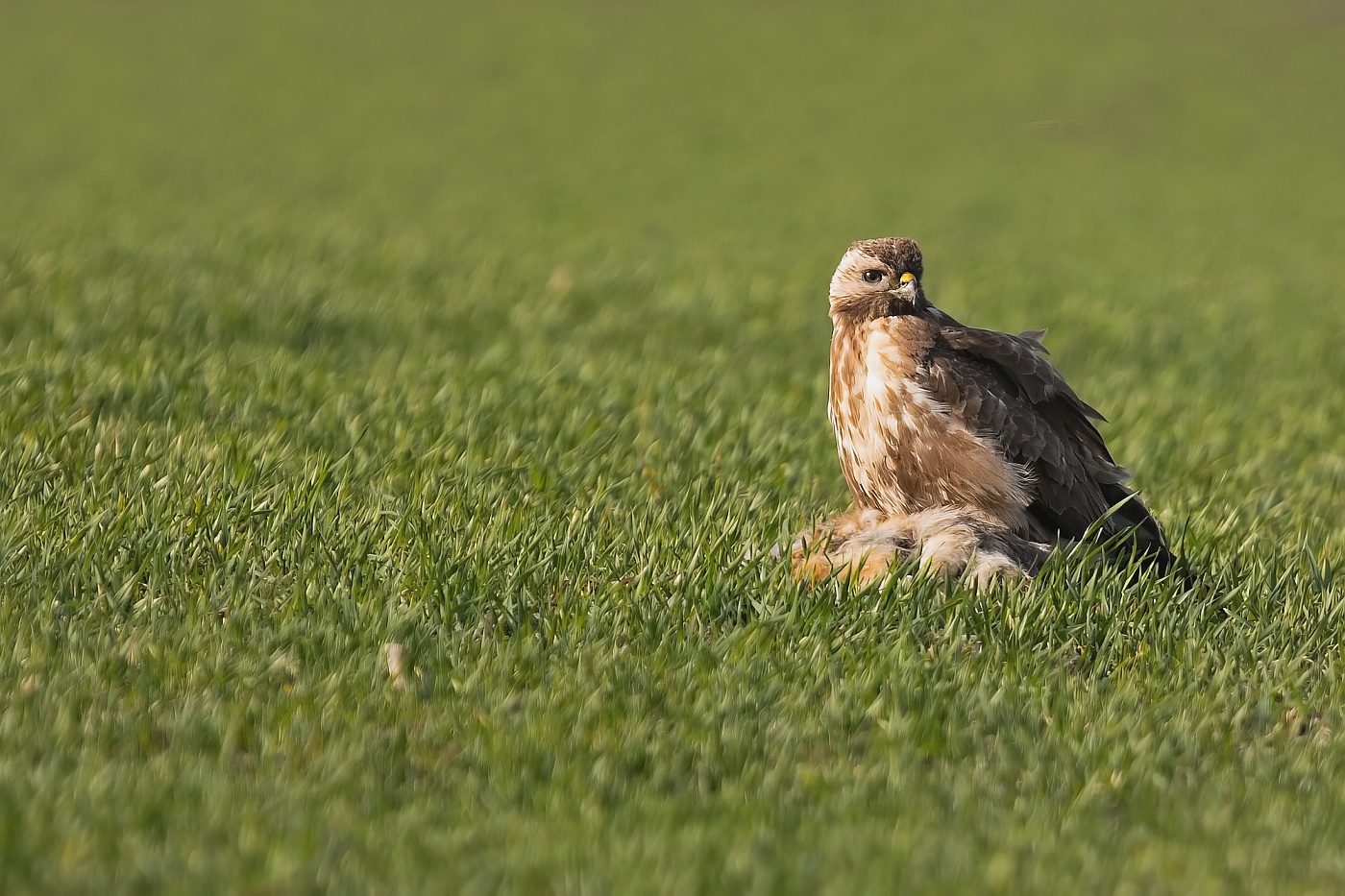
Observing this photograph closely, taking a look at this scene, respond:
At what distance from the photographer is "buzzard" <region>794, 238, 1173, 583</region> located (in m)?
5.39

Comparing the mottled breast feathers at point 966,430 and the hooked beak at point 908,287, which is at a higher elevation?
the hooked beak at point 908,287

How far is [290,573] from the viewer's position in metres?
4.80

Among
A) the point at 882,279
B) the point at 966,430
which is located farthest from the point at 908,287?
the point at 966,430

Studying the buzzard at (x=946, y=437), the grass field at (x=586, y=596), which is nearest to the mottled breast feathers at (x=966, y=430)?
the buzzard at (x=946, y=437)

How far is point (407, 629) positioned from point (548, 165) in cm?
2335

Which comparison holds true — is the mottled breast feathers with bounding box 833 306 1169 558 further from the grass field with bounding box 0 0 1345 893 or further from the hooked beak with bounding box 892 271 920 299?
the grass field with bounding box 0 0 1345 893

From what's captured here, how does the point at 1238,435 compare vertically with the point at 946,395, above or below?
below

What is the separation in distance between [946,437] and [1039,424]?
43 centimetres

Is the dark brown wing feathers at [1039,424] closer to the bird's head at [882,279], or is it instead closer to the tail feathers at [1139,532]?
the tail feathers at [1139,532]

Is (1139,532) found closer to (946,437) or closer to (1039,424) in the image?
(1039,424)

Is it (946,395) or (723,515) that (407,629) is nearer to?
(723,515)

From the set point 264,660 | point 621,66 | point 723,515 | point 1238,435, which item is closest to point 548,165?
point 621,66

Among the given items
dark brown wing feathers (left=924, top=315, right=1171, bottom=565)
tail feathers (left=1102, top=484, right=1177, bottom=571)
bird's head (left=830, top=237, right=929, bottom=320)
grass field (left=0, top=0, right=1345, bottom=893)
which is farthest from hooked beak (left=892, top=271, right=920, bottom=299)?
tail feathers (left=1102, top=484, right=1177, bottom=571)

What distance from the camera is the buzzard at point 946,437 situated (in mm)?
5391
